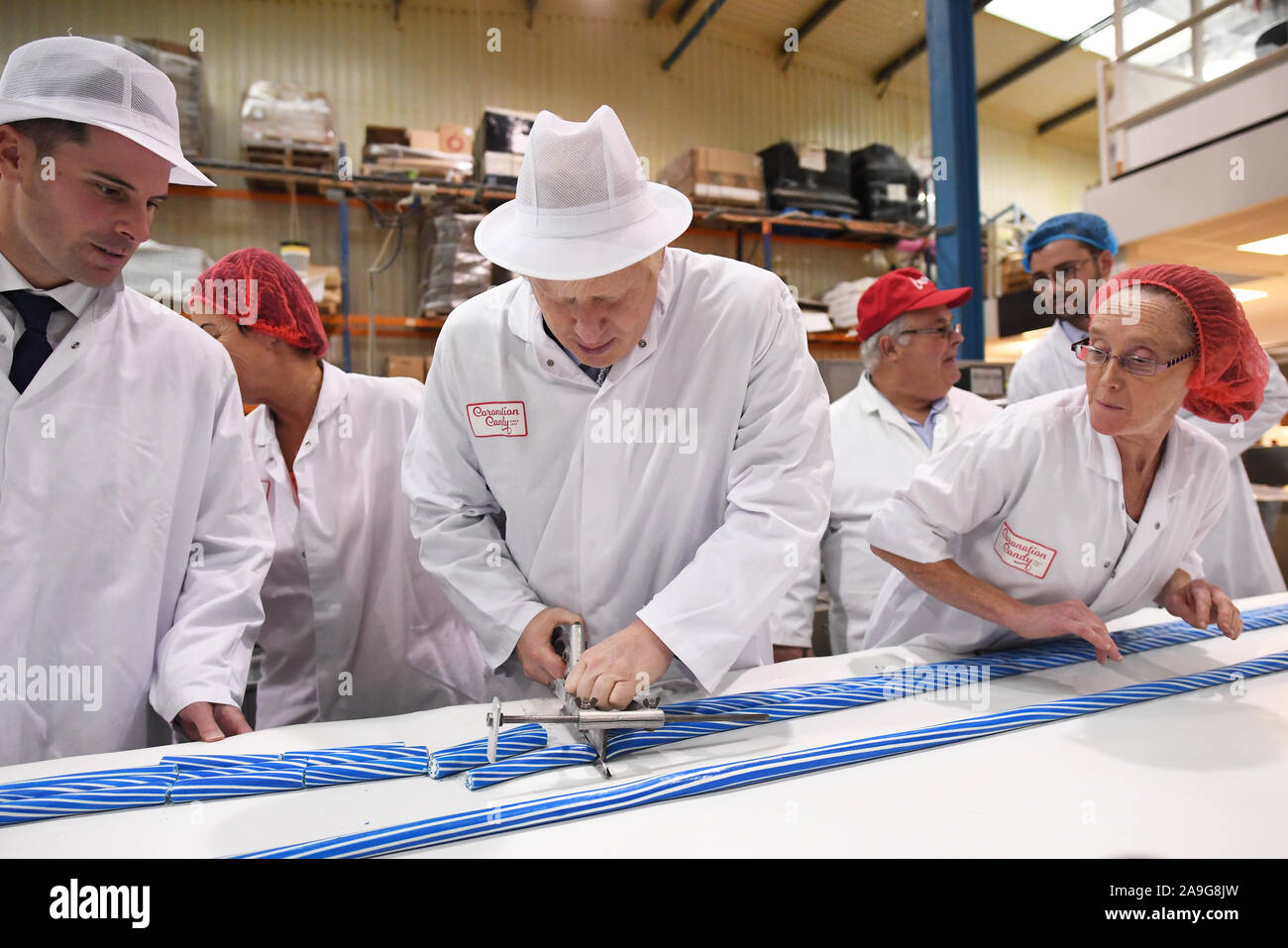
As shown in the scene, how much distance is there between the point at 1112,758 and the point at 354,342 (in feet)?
17.3

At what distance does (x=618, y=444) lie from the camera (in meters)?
1.36

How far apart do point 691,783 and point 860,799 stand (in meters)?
0.20

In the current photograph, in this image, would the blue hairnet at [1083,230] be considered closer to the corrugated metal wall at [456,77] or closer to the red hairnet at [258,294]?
the red hairnet at [258,294]

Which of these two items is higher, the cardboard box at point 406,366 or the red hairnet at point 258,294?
the cardboard box at point 406,366

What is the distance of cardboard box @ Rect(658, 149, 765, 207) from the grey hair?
3186 millimetres

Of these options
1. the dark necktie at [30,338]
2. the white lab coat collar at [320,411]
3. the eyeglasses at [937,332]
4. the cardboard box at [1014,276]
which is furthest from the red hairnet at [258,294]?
the cardboard box at [1014,276]

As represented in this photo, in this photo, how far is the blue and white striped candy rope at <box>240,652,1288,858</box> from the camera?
829 millimetres

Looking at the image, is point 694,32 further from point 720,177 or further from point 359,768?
point 359,768

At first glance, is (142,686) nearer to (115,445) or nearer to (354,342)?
(115,445)

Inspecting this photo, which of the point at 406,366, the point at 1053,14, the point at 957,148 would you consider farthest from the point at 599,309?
the point at 1053,14

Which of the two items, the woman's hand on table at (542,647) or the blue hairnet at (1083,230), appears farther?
the blue hairnet at (1083,230)

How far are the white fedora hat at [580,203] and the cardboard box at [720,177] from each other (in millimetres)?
4422

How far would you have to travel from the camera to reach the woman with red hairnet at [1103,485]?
136 centimetres
